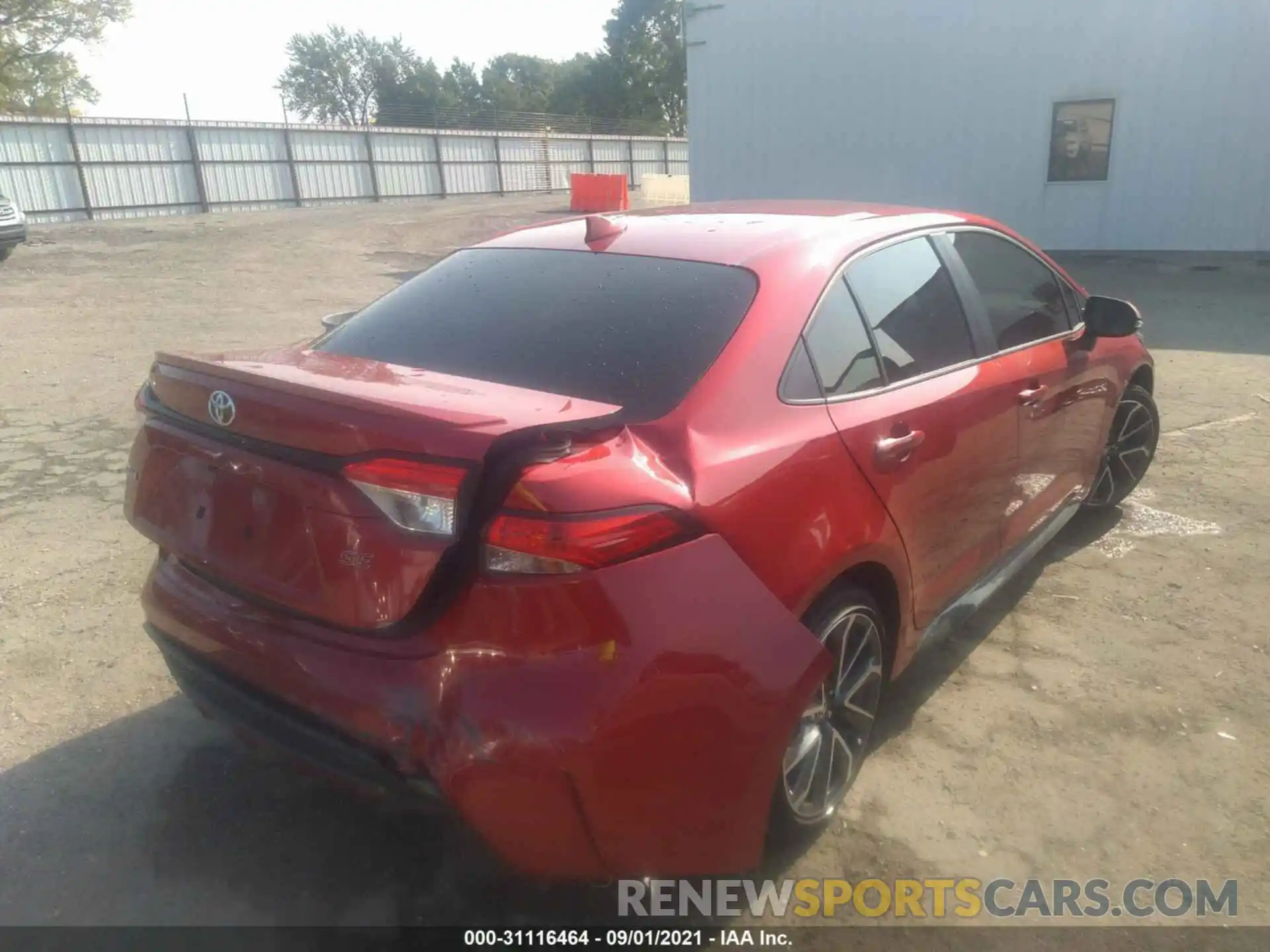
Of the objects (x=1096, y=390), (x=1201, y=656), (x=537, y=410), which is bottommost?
(x=1201, y=656)

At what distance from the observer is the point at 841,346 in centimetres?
255

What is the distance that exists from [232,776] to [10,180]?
82.6 feet

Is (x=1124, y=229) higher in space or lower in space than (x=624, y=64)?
lower

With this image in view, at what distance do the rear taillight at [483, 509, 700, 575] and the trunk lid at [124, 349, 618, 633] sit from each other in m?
0.10

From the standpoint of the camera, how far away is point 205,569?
2246 millimetres

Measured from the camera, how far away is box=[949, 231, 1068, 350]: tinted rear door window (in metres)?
3.33

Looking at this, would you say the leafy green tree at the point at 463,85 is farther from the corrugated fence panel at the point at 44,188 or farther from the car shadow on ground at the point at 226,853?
the car shadow on ground at the point at 226,853

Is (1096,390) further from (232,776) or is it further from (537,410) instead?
(232,776)

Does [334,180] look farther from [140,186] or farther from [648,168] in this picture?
[648,168]

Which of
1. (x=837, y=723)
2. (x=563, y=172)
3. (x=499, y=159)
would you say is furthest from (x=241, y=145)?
(x=837, y=723)

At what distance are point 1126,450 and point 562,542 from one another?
382 centimetres

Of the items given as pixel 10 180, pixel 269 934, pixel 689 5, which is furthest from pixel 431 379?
pixel 10 180

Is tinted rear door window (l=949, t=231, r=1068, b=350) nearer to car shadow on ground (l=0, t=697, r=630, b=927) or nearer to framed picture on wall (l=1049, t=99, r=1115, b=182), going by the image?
car shadow on ground (l=0, t=697, r=630, b=927)

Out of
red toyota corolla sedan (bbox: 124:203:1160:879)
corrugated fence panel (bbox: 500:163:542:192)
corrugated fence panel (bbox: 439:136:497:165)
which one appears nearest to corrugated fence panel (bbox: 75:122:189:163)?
corrugated fence panel (bbox: 439:136:497:165)
